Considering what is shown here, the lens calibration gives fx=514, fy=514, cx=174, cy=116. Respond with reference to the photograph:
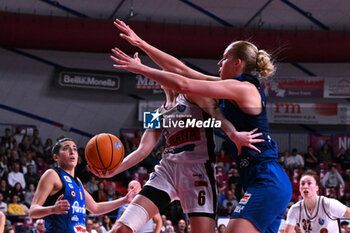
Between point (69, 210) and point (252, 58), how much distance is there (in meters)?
2.42

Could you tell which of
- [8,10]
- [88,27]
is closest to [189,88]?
[88,27]

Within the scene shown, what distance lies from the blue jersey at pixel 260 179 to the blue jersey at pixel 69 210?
2.05 m

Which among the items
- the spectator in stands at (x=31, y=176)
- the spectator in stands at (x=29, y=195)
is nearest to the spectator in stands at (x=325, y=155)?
the spectator in stands at (x=31, y=176)

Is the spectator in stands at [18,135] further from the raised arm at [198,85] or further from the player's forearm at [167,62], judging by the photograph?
the raised arm at [198,85]

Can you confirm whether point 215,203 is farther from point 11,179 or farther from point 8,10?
point 8,10

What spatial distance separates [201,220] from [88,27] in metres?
13.6

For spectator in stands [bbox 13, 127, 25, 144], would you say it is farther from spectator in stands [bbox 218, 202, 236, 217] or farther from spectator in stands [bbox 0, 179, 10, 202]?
spectator in stands [bbox 218, 202, 236, 217]

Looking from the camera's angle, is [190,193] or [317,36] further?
[317,36]

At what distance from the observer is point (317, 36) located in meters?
17.7

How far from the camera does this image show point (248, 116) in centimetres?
358


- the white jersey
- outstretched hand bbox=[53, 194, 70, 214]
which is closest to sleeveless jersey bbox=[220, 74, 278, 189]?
outstretched hand bbox=[53, 194, 70, 214]

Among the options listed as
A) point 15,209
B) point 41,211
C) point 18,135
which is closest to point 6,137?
point 18,135

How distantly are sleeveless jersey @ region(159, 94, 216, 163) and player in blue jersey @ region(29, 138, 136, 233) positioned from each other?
887mm

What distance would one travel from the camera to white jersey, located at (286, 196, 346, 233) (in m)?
6.39
